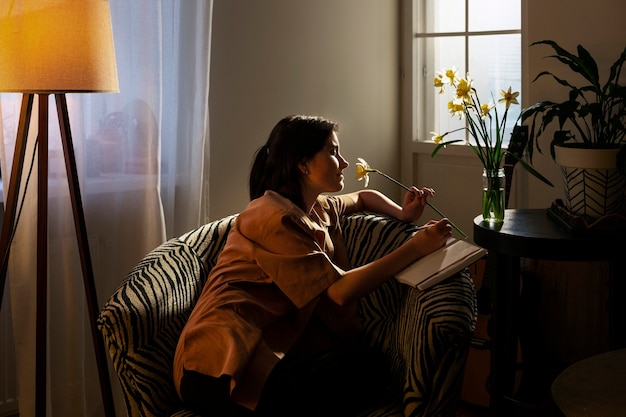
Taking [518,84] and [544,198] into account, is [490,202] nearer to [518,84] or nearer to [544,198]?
[544,198]

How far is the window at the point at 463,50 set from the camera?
10.5 ft

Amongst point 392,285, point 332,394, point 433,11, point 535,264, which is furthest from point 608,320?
point 433,11

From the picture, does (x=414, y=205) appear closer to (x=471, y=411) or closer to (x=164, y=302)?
(x=164, y=302)

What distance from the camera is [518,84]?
10.5 ft

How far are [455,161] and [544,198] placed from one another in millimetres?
480

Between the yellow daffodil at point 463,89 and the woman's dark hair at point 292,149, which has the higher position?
the yellow daffodil at point 463,89

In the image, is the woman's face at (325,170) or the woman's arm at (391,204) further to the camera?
the woman's arm at (391,204)

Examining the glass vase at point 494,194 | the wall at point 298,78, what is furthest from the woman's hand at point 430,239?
the wall at point 298,78

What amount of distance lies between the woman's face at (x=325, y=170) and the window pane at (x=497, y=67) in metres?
1.28

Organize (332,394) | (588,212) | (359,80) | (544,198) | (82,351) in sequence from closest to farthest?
1. (332,394)
2. (588,212)
3. (82,351)
4. (544,198)
5. (359,80)

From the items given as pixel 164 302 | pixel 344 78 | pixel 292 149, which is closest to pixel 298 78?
pixel 344 78

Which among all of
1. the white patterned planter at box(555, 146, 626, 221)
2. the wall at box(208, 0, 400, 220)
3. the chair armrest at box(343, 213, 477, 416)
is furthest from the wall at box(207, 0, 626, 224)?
the chair armrest at box(343, 213, 477, 416)

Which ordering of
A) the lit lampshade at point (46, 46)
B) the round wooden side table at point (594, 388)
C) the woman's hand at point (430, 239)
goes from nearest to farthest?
the round wooden side table at point (594, 388)
the lit lampshade at point (46, 46)
the woman's hand at point (430, 239)

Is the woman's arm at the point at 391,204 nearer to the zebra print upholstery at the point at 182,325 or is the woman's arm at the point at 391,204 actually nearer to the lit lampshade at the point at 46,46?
the zebra print upholstery at the point at 182,325
